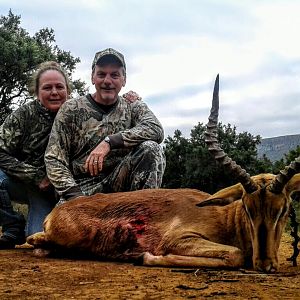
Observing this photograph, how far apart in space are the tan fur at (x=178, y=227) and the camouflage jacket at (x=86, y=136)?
0.81 m

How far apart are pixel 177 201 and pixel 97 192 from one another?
1.56 metres

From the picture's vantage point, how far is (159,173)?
754 centimetres

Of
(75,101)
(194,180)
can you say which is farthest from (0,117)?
(75,101)

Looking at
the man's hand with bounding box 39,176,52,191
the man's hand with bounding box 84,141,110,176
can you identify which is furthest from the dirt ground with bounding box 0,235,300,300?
the man's hand with bounding box 39,176,52,191

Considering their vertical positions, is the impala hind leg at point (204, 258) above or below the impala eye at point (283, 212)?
→ below

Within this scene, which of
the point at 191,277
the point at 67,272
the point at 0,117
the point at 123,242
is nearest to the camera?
the point at 191,277

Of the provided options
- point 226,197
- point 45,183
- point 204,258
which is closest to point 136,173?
point 45,183

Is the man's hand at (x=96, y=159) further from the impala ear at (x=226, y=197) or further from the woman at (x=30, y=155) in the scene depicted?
the impala ear at (x=226, y=197)

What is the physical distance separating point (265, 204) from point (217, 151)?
2.29 feet

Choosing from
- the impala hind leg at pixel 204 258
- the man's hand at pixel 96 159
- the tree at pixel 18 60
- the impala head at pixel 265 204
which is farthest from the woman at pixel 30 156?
the tree at pixel 18 60

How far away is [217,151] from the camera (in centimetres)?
581

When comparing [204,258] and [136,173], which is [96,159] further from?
[204,258]

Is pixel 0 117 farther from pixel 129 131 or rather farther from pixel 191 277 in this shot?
pixel 191 277

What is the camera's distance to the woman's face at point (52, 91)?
8305 millimetres
